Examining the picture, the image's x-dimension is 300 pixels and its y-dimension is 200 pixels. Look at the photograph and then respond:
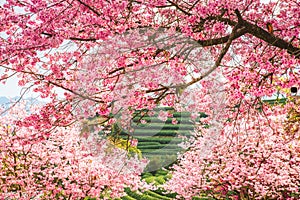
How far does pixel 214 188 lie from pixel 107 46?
690 cm

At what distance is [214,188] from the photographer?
1050 centimetres

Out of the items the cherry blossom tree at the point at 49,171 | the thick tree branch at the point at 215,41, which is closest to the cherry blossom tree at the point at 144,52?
the thick tree branch at the point at 215,41

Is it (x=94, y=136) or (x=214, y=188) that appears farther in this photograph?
(x=214, y=188)

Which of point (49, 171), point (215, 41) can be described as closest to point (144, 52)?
point (215, 41)

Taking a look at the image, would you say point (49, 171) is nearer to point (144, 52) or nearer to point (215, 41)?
point (144, 52)

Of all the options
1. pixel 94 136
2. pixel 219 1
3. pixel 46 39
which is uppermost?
pixel 219 1

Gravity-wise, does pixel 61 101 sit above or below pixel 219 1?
below

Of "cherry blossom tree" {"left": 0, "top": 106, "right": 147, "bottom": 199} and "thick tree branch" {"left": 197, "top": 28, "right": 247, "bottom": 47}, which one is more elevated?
"thick tree branch" {"left": 197, "top": 28, "right": 247, "bottom": 47}

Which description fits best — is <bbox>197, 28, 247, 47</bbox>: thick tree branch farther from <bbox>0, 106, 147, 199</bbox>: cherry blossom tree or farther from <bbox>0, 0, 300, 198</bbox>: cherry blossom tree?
<bbox>0, 106, 147, 199</bbox>: cherry blossom tree

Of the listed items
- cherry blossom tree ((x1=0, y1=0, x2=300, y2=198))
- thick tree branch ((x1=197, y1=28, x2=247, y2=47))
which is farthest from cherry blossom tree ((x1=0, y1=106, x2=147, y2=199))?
thick tree branch ((x1=197, y1=28, x2=247, y2=47))

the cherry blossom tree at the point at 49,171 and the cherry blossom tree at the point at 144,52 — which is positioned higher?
the cherry blossom tree at the point at 144,52

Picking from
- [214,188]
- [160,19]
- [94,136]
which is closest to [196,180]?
[214,188]

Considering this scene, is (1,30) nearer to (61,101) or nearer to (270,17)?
(61,101)

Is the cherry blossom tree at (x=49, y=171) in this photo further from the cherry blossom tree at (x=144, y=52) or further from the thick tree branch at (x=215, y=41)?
the thick tree branch at (x=215, y=41)
